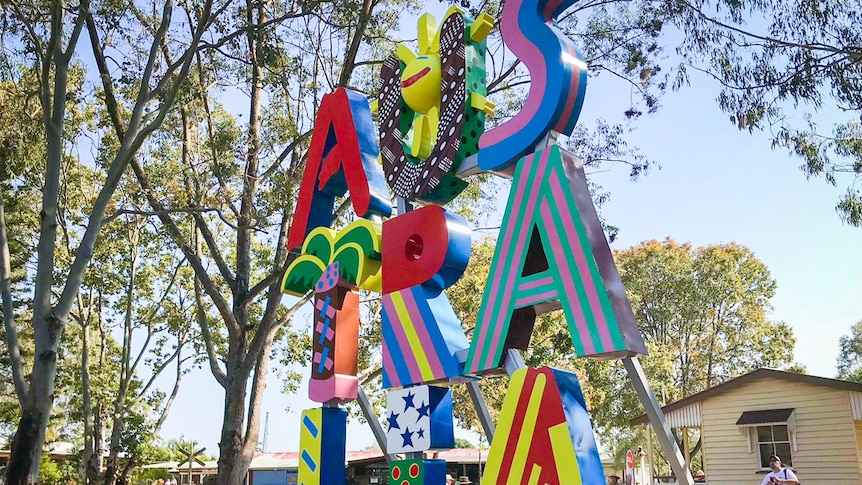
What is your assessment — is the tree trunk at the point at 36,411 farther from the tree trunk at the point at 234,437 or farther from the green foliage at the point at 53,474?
the green foliage at the point at 53,474

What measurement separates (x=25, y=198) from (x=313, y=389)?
1469 cm

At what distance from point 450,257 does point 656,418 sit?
199 cm

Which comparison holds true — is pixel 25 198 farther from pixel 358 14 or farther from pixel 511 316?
pixel 511 316

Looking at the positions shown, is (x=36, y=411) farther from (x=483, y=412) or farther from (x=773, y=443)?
(x=773, y=443)

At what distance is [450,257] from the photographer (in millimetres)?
5906

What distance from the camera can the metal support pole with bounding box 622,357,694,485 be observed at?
14.9ft

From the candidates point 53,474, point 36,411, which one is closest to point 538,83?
point 36,411

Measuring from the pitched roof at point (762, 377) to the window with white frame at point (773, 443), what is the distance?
0.95 meters

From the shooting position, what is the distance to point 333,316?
6875mm

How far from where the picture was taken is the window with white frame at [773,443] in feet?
49.9

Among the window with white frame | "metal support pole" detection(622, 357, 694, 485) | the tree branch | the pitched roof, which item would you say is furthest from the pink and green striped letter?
the window with white frame

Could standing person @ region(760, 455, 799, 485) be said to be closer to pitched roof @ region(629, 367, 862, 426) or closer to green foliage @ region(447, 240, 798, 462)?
pitched roof @ region(629, 367, 862, 426)

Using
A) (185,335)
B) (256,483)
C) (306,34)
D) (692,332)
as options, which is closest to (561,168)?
(306,34)

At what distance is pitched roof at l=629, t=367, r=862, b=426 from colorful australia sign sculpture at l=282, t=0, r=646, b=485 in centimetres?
1046
